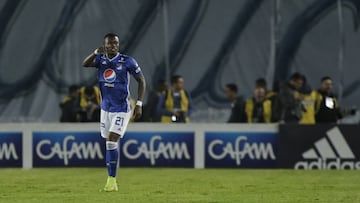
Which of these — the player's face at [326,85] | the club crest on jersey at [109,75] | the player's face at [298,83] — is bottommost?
the club crest on jersey at [109,75]

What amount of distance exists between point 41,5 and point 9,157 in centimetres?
483

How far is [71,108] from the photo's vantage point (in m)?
21.4

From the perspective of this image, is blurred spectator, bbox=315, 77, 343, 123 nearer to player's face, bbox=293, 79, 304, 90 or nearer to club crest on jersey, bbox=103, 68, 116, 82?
player's face, bbox=293, 79, 304, 90

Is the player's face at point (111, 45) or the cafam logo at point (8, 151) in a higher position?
the player's face at point (111, 45)

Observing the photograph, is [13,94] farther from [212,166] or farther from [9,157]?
[212,166]

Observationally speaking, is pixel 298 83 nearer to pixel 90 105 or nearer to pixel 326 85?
pixel 326 85

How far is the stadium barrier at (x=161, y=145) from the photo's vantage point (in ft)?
65.8

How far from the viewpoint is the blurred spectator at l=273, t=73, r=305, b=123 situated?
66.7 feet

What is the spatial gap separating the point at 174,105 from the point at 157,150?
1.29 m

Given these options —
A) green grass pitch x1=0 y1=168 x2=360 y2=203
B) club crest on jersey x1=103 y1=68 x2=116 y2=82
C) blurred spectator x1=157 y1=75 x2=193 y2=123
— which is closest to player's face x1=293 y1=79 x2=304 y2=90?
green grass pitch x1=0 y1=168 x2=360 y2=203

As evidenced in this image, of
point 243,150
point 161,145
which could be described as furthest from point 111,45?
point 243,150

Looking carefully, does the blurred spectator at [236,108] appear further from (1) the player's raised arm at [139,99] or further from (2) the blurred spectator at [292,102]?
(1) the player's raised arm at [139,99]

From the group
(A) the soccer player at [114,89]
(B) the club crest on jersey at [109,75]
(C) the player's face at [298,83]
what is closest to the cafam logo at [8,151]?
(C) the player's face at [298,83]

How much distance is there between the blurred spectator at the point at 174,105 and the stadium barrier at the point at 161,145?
745 millimetres
